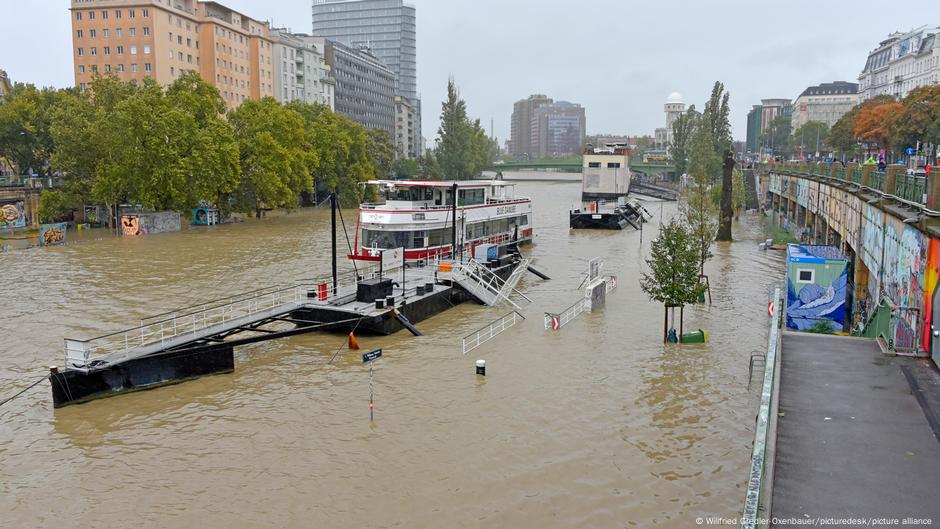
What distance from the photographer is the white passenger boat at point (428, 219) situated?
39.7 m

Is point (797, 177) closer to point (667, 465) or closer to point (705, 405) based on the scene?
point (705, 405)

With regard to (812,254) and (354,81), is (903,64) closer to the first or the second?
(354,81)

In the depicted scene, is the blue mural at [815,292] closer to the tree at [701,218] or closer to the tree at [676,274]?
the tree at [676,274]

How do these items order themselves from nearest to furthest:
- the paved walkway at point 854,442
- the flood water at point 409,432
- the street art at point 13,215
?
the paved walkway at point 854,442
the flood water at point 409,432
the street art at point 13,215

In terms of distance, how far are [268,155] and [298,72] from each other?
65666 millimetres

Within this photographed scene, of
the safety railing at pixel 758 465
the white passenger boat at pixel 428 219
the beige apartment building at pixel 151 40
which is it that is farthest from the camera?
the beige apartment building at pixel 151 40

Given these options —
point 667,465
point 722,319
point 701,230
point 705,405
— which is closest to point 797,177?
point 701,230

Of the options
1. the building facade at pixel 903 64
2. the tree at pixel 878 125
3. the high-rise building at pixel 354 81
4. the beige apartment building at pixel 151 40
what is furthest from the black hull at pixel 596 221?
the high-rise building at pixel 354 81

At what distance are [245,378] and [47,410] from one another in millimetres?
5414

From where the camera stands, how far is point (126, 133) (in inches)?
2442

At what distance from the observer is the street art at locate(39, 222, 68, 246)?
54469 mm

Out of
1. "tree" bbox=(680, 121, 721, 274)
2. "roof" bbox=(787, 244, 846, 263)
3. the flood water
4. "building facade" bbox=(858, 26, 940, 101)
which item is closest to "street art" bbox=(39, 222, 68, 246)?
the flood water

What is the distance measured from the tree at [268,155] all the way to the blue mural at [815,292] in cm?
5846

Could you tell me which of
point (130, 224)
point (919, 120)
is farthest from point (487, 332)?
point (919, 120)
